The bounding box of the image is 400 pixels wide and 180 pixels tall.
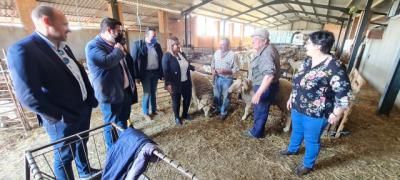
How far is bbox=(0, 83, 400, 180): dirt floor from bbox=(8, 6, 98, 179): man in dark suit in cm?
100

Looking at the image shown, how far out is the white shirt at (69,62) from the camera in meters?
1.31

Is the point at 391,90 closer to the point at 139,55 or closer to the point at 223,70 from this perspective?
the point at 223,70

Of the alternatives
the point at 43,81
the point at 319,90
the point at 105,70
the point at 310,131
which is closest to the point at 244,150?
the point at 310,131

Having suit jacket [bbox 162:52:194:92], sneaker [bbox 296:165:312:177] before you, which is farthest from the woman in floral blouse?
suit jacket [bbox 162:52:194:92]

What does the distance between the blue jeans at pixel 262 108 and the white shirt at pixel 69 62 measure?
75.4 inches

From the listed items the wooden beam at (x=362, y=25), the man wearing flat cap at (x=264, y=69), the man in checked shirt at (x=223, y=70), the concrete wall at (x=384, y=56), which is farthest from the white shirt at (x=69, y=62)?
the wooden beam at (x=362, y=25)

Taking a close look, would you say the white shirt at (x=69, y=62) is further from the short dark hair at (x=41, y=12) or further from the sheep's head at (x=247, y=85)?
the sheep's head at (x=247, y=85)

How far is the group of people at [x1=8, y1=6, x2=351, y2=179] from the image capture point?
121 cm

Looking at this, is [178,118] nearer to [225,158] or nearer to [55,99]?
[225,158]

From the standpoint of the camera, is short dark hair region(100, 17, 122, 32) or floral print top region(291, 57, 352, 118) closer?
floral print top region(291, 57, 352, 118)

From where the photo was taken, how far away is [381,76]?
17.3ft

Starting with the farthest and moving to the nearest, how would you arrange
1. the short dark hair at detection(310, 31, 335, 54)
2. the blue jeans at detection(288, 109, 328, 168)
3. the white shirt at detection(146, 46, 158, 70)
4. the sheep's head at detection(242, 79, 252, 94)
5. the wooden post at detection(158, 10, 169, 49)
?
the wooden post at detection(158, 10, 169, 49), the sheep's head at detection(242, 79, 252, 94), the white shirt at detection(146, 46, 158, 70), the blue jeans at detection(288, 109, 328, 168), the short dark hair at detection(310, 31, 335, 54)

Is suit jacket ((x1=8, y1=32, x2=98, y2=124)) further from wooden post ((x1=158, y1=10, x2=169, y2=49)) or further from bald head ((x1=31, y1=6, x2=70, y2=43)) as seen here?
wooden post ((x1=158, y1=10, x2=169, y2=49))

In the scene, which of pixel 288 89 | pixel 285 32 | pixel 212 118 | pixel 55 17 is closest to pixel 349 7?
pixel 288 89
